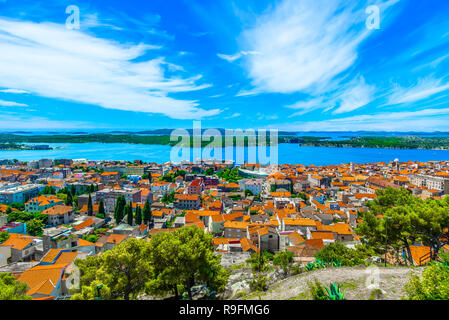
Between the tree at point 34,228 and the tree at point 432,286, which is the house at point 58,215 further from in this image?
the tree at point 432,286

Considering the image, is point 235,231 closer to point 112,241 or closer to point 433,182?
point 112,241

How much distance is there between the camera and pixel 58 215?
12812 millimetres

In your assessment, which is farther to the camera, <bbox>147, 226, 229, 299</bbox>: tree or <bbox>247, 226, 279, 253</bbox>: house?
<bbox>247, 226, 279, 253</bbox>: house

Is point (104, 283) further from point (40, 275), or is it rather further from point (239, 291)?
point (40, 275)

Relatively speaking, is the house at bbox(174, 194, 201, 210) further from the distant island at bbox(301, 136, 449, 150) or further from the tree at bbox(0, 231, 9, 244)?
the distant island at bbox(301, 136, 449, 150)

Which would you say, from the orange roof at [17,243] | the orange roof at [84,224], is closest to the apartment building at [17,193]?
the orange roof at [84,224]

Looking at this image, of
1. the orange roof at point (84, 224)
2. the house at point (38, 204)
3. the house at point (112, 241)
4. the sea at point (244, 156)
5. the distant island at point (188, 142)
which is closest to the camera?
the house at point (112, 241)

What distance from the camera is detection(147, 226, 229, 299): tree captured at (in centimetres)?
413

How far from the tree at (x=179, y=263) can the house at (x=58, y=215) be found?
11.3m

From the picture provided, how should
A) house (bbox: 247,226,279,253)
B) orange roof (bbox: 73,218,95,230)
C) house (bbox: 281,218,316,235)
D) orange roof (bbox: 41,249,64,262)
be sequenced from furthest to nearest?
1. orange roof (bbox: 73,218,95,230)
2. house (bbox: 281,218,316,235)
3. house (bbox: 247,226,279,253)
4. orange roof (bbox: 41,249,64,262)

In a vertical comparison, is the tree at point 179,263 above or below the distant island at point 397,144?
below

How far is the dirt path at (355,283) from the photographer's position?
2.85 meters

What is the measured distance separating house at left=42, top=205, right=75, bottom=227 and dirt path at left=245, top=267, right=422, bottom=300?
515 inches

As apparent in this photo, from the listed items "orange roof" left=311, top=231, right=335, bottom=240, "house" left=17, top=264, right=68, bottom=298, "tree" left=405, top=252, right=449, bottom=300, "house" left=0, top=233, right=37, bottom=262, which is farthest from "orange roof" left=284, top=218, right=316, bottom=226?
"house" left=0, top=233, right=37, bottom=262
